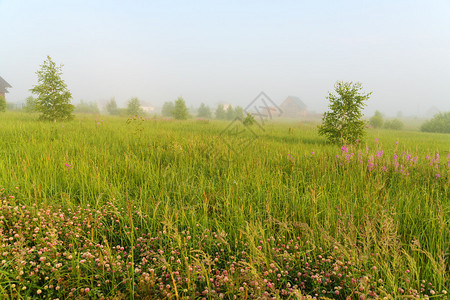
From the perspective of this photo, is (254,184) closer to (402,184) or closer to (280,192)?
(280,192)

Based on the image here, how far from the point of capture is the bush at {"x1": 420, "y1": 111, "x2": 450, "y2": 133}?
3281cm

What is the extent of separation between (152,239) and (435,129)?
45.6m

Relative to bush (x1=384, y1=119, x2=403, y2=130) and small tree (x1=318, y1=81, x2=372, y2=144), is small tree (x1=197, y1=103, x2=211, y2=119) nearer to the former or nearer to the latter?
bush (x1=384, y1=119, x2=403, y2=130)

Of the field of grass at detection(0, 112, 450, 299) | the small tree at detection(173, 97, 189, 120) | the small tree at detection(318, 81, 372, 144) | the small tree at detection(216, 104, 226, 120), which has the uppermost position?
the small tree at detection(216, 104, 226, 120)

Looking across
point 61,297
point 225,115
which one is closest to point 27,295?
point 61,297

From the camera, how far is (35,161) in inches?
158

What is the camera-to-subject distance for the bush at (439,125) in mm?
32809

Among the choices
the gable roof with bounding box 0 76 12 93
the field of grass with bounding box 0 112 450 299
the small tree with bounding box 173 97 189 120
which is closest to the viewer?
the field of grass with bounding box 0 112 450 299

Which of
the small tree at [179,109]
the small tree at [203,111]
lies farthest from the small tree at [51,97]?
the small tree at [203,111]

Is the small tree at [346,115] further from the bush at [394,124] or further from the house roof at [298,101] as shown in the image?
the house roof at [298,101]

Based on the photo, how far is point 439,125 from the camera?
33.4 m

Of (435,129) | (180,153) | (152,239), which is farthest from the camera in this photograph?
(435,129)

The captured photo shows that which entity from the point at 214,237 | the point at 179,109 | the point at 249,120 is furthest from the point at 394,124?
the point at 214,237

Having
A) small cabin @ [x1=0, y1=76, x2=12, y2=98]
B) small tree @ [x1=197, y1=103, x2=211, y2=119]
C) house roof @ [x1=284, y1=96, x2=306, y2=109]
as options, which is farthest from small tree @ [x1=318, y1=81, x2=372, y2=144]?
house roof @ [x1=284, y1=96, x2=306, y2=109]
